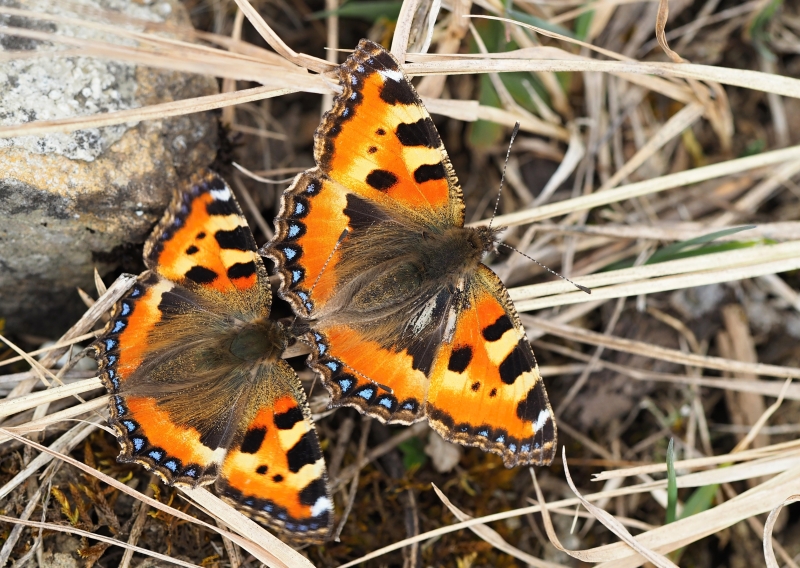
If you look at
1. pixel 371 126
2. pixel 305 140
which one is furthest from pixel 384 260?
pixel 305 140

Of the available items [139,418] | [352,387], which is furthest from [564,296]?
[139,418]

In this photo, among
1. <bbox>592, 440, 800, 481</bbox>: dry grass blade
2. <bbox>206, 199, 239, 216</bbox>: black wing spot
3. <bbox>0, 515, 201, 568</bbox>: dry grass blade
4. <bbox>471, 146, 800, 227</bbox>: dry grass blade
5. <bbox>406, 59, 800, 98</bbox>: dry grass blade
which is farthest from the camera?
<bbox>471, 146, 800, 227</bbox>: dry grass blade

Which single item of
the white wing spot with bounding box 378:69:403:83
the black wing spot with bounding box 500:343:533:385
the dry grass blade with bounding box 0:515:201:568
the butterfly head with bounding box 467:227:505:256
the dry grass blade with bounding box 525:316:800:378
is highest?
the white wing spot with bounding box 378:69:403:83

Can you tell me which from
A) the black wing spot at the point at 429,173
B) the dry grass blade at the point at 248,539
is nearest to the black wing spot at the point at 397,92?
the black wing spot at the point at 429,173

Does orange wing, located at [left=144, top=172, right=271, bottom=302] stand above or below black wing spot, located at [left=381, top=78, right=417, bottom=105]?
below

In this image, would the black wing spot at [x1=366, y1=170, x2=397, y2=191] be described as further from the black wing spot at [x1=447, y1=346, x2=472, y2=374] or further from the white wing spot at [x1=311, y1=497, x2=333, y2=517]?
the white wing spot at [x1=311, y1=497, x2=333, y2=517]

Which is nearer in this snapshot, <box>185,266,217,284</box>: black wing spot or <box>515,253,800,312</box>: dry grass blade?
<box>185,266,217,284</box>: black wing spot

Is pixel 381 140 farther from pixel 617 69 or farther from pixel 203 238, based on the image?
pixel 617 69

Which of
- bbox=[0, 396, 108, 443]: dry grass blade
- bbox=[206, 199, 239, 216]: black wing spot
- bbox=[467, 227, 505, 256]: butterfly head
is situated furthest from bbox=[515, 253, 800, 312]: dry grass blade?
bbox=[0, 396, 108, 443]: dry grass blade
